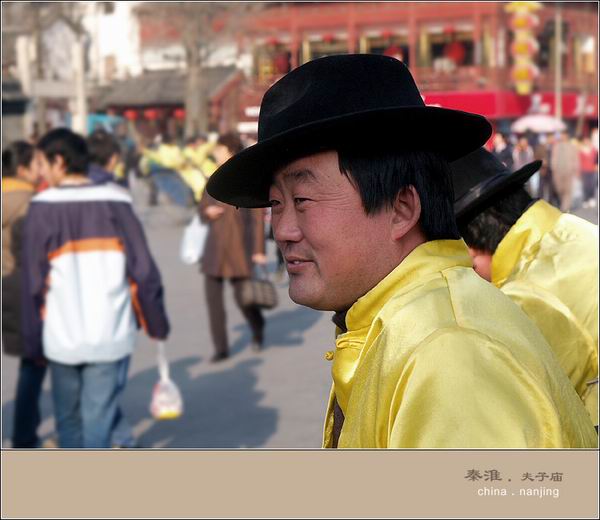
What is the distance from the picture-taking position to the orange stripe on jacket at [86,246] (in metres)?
5.11

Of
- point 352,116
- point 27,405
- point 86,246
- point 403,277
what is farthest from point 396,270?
point 27,405

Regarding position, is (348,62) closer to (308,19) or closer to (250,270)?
(250,270)

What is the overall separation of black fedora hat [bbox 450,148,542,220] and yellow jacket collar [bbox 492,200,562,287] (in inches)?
7.5

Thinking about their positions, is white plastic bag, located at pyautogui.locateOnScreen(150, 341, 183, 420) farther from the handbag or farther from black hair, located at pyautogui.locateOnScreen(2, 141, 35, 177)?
the handbag

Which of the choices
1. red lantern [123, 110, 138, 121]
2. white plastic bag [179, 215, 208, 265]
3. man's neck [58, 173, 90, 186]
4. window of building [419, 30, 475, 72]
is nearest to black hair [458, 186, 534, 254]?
man's neck [58, 173, 90, 186]

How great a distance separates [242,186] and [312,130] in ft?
1.18

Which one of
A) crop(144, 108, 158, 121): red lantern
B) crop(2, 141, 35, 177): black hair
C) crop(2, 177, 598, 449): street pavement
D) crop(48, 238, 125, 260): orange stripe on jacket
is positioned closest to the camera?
crop(48, 238, 125, 260): orange stripe on jacket

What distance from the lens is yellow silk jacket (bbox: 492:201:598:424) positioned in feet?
9.16

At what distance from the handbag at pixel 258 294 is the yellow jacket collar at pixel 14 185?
2.38 metres

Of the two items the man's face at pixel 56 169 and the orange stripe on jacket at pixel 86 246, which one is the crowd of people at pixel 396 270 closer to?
the orange stripe on jacket at pixel 86 246

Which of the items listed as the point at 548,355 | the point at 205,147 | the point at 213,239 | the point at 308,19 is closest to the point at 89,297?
the point at 213,239

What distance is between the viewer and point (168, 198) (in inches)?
896

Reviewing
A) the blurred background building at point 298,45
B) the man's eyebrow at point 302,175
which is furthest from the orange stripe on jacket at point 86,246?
the blurred background building at point 298,45

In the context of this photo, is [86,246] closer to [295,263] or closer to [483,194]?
[483,194]
